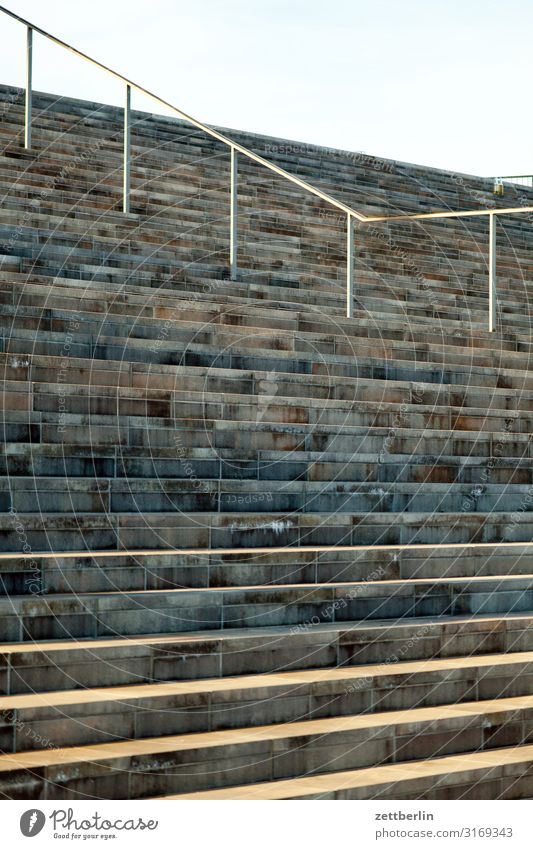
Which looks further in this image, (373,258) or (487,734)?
(373,258)

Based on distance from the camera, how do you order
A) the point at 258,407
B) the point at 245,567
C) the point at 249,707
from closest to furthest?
the point at 249,707 < the point at 245,567 < the point at 258,407

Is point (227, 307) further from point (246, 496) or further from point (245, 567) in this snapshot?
point (245, 567)

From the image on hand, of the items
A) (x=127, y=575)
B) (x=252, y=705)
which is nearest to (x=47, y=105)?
(x=127, y=575)

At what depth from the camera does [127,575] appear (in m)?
6.09

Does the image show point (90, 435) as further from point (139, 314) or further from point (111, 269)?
point (111, 269)

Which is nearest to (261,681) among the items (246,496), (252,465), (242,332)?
(246,496)

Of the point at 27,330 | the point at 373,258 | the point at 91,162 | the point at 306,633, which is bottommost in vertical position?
the point at 306,633

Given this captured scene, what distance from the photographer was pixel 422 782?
17.8 ft

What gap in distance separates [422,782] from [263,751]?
0.70 m

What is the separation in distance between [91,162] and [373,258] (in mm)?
2769

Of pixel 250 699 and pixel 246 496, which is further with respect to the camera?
pixel 246 496

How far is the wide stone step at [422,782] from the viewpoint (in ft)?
16.7

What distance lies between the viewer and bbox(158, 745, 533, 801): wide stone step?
5078mm

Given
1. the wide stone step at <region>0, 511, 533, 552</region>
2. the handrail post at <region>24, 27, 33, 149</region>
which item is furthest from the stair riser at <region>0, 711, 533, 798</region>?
the handrail post at <region>24, 27, 33, 149</region>
